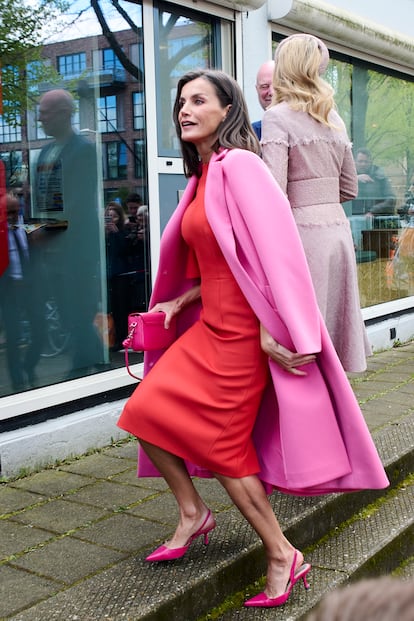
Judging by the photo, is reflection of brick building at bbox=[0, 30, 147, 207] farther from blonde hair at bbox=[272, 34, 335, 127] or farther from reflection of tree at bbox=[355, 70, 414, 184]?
reflection of tree at bbox=[355, 70, 414, 184]

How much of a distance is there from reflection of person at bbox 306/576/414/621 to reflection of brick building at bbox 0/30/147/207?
169 inches

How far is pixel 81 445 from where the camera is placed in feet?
16.4

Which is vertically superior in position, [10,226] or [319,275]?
[10,226]

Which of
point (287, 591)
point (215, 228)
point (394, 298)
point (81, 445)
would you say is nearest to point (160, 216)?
point (81, 445)

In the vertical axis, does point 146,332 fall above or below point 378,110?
below

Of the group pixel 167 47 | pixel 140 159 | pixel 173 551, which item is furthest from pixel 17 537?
pixel 167 47

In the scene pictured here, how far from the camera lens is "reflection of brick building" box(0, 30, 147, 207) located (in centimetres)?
486

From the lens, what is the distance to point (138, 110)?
5.52 metres

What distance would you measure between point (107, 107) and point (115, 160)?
327 millimetres

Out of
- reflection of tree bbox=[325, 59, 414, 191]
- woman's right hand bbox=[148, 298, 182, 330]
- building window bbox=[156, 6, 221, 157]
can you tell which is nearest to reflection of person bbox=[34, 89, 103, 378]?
building window bbox=[156, 6, 221, 157]

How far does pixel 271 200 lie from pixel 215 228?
221 mm

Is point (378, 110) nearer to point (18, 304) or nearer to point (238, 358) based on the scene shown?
point (18, 304)

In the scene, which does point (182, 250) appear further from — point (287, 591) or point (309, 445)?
point (287, 591)

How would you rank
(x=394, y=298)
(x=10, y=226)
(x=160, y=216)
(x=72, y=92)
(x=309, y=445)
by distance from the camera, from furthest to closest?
(x=394, y=298) < (x=160, y=216) < (x=72, y=92) < (x=10, y=226) < (x=309, y=445)
